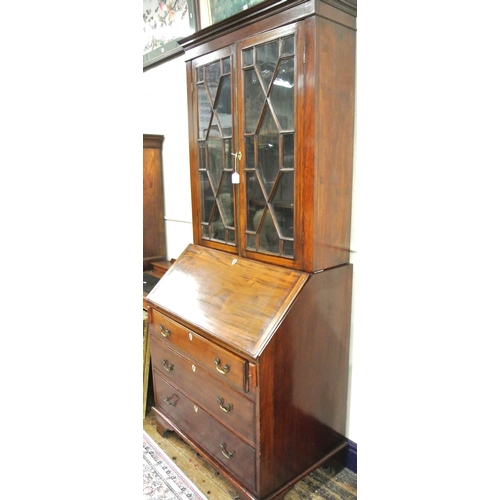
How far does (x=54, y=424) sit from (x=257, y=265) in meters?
1.43

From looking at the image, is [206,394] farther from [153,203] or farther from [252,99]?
[153,203]

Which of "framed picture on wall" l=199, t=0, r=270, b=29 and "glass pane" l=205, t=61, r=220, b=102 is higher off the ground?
"framed picture on wall" l=199, t=0, r=270, b=29

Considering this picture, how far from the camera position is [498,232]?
1.02 ft

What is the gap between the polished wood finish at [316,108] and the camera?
1354 millimetres

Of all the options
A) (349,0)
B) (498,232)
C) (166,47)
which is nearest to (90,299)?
(498,232)

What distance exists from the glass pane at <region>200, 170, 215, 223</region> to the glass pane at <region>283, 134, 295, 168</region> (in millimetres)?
497

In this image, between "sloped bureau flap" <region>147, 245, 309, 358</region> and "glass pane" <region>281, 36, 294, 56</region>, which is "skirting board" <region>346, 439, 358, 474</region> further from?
"glass pane" <region>281, 36, 294, 56</region>

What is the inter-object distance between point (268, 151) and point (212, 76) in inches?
18.6

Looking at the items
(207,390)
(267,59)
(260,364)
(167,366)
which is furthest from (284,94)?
(167,366)

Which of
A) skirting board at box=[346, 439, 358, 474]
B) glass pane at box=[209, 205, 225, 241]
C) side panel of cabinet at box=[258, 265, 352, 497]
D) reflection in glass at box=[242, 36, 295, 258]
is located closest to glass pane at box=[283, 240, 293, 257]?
reflection in glass at box=[242, 36, 295, 258]

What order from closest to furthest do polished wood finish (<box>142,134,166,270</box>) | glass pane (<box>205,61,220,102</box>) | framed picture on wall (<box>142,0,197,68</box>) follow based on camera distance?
glass pane (<box>205,61,220,102</box>)
framed picture on wall (<box>142,0,197,68</box>)
polished wood finish (<box>142,134,166,270</box>)

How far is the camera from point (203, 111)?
1.84 metres

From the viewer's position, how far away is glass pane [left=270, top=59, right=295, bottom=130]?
1.43m

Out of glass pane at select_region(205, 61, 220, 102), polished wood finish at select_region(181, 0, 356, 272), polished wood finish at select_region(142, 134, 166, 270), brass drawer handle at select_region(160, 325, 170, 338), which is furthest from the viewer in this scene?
polished wood finish at select_region(142, 134, 166, 270)
